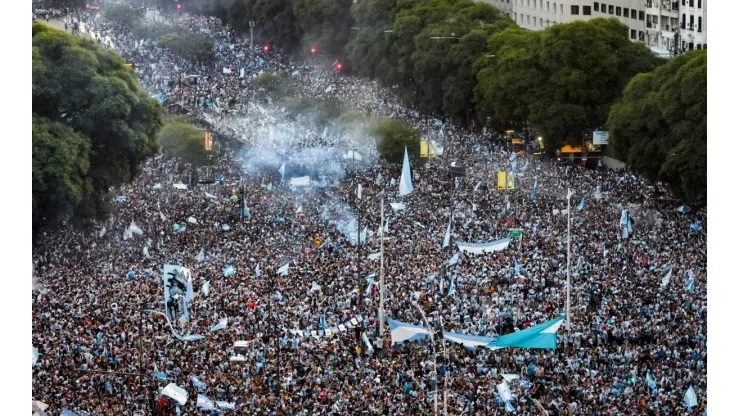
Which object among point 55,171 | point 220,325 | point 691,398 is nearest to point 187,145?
point 55,171

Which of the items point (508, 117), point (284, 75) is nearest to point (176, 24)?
point (284, 75)

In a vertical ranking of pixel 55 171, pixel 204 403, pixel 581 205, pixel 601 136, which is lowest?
pixel 204 403

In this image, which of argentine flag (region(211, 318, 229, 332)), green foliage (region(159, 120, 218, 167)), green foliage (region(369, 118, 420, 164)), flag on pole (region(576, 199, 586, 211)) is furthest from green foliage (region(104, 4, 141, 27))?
argentine flag (region(211, 318, 229, 332))

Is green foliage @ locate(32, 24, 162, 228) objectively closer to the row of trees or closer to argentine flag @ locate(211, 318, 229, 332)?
argentine flag @ locate(211, 318, 229, 332)

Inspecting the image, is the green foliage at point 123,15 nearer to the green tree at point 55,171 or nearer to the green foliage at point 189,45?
the green foliage at point 189,45

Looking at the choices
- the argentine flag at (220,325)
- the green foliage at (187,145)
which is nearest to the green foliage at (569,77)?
the green foliage at (187,145)

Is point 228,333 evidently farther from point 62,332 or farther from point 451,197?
point 451,197

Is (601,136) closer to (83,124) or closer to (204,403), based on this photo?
(83,124)
